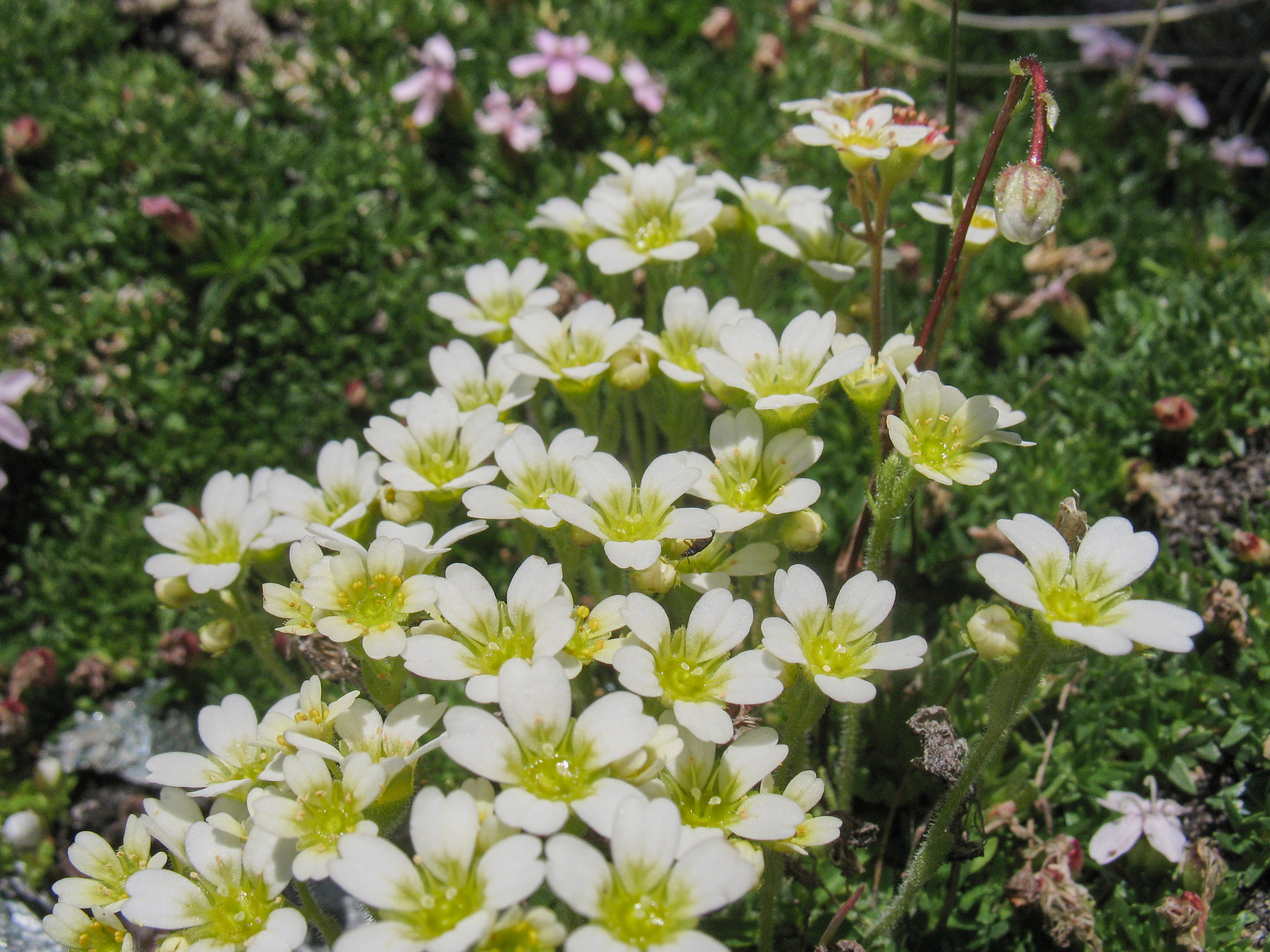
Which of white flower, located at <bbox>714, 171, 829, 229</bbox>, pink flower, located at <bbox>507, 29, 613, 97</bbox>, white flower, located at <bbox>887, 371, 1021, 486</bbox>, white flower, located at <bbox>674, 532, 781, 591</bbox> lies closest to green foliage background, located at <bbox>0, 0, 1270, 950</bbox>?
pink flower, located at <bbox>507, 29, 613, 97</bbox>

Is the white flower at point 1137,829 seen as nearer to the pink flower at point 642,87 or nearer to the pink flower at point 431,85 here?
the pink flower at point 642,87

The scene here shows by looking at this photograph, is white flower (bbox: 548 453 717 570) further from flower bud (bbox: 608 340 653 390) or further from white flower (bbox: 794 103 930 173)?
white flower (bbox: 794 103 930 173)

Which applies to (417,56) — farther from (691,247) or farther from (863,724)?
(863,724)

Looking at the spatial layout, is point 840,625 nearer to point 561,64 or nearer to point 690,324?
point 690,324

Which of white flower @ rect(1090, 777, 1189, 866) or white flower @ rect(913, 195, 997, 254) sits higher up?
white flower @ rect(913, 195, 997, 254)

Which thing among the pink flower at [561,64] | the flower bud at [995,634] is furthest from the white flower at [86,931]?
the pink flower at [561,64]

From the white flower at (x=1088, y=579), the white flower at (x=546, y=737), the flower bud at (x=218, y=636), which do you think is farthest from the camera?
the flower bud at (x=218, y=636)
